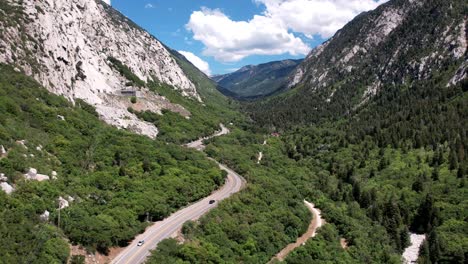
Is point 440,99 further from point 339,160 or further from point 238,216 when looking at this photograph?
point 238,216

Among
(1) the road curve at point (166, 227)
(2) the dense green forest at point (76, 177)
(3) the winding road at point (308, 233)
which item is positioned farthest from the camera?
(3) the winding road at point (308, 233)

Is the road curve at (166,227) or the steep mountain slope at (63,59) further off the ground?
the steep mountain slope at (63,59)

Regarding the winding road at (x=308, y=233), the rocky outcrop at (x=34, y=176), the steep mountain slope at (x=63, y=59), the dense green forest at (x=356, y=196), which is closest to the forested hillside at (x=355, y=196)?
the dense green forest at (x=356, y=196)

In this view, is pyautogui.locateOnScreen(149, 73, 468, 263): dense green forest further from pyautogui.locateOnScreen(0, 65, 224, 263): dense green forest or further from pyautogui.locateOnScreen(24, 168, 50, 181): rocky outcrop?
pyautogui.locateOnScreen(24, 168, 50, 181): rocky outcrop

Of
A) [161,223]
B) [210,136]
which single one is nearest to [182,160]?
[161,223]

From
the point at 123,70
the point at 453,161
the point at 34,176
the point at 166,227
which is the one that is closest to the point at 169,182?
the point at 166,227

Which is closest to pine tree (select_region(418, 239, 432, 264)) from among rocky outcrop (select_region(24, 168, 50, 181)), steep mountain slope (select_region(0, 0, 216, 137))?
rocky outcrop (select_region(24, 168, 50, 181))

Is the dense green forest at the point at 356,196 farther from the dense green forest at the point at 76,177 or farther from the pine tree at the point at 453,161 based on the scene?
the dense green forest at the point at 76,177
